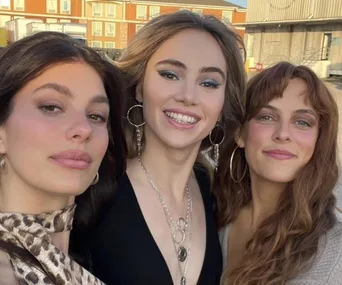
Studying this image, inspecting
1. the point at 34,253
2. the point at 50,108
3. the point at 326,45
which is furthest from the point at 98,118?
the point at 326,45

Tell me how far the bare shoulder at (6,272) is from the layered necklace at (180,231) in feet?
3.49

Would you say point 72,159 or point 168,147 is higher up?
point 72,159

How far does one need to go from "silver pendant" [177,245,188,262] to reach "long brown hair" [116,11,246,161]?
593mm

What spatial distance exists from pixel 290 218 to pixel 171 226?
2.11 feet

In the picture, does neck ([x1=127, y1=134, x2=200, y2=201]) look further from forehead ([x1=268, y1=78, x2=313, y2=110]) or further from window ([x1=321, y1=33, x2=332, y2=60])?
window ([x1=321, y1=33, x2=332, y2=60])

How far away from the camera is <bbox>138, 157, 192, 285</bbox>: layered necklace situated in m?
Answer: 2.24

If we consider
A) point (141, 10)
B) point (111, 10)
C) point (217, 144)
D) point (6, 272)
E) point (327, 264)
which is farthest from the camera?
point (141, 10)

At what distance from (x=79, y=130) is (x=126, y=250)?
0.83 meters

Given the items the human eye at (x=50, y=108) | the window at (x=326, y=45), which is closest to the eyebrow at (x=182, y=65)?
Result: the human eye at (x=50, y=108)

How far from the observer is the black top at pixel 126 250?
6.83 feet

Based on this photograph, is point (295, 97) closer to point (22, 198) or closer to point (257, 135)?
point (257, 135)

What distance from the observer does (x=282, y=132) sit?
2.25 meters

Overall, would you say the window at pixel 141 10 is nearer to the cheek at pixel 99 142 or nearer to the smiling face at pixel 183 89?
the smiling face at pixel 183 89

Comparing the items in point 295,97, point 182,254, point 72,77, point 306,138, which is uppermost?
point 72,77
